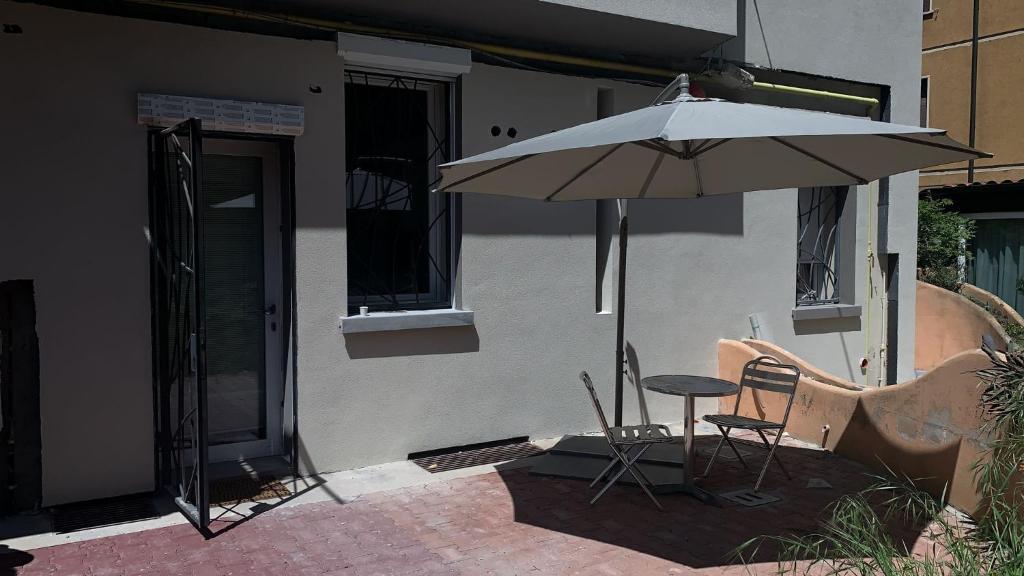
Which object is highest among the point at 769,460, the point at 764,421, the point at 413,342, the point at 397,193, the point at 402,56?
the point at 402,56

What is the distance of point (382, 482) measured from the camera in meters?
6.05

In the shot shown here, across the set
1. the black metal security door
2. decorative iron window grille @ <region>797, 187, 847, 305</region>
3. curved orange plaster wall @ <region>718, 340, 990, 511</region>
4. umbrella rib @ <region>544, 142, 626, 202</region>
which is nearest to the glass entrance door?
the black metal security door

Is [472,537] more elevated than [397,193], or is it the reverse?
[397,193]

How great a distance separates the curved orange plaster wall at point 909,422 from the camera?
17.6ft

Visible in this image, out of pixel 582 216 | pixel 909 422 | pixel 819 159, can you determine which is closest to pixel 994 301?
pixel 909 422

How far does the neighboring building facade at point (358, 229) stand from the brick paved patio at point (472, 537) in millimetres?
883

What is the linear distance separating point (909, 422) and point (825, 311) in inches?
130

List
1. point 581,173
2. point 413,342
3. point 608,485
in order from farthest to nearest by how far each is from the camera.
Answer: point 413,342, point 581,173, point 608,485

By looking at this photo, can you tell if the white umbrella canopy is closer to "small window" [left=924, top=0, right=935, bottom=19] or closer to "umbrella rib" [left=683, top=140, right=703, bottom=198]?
"umbrella rib" [left=683, top=140, right=703, bottom=198]

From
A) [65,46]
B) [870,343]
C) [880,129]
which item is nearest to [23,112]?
[65,46]

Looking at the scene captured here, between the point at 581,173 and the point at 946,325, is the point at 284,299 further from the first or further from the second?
the point at 946,325

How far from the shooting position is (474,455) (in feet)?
22.2

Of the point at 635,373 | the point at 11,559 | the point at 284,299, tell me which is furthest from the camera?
the point at 635,373

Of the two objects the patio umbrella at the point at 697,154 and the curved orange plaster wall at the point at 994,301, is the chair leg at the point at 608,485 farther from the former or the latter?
the curved orange plaster wall at the point at 994,301
